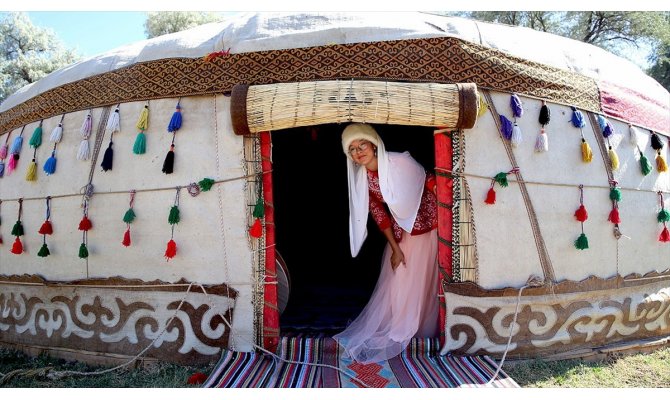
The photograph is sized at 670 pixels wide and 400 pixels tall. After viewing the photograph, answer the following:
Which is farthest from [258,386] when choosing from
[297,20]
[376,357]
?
[297,20]

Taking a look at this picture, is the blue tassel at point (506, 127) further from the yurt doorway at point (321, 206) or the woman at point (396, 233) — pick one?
the yurt doorway at point (321, 206)

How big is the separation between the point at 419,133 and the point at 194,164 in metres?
2.62

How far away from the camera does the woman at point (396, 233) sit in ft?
11.6

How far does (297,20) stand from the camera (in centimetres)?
352

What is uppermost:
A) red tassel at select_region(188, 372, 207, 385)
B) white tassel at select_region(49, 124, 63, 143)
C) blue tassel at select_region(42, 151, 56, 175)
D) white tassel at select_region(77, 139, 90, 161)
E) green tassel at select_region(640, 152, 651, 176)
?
white tassel at select_region(49, 124, 63, 143)

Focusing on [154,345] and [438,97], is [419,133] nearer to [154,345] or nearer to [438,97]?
[438,97]

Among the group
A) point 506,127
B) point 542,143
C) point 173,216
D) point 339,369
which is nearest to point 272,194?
point 173,216

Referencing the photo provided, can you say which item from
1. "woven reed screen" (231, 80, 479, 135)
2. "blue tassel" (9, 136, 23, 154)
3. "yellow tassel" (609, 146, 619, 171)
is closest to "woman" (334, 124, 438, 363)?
"woven reed screen" (231, 80, 479, 135)

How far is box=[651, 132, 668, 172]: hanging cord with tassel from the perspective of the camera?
4.02 metres

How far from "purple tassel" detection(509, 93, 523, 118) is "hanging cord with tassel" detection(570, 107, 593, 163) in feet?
1.44

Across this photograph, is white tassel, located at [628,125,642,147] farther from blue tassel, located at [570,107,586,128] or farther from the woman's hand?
the woman's hand

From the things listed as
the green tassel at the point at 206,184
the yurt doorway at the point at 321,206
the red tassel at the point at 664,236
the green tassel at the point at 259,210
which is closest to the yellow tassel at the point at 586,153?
the red tassel at the point at 664,236

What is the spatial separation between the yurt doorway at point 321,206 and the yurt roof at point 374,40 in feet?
5.51

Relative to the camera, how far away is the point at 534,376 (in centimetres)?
330
